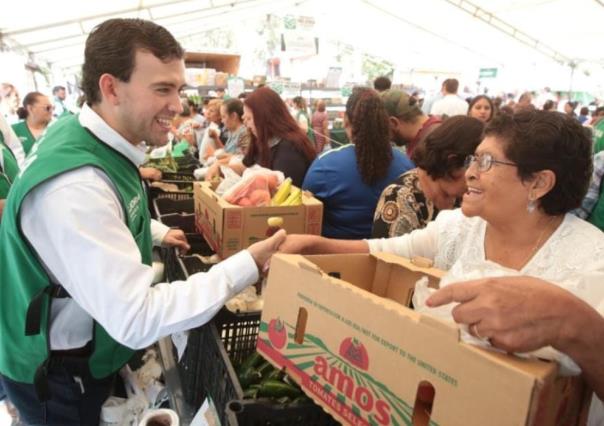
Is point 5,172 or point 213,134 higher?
point 213,134

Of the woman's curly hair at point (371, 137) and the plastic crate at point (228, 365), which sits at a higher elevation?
the woman's curly hair at point (371, 137)

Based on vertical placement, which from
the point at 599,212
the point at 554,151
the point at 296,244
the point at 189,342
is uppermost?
the point at 554,151

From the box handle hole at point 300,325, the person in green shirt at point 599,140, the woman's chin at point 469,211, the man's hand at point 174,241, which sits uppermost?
the person in green shirt at point 599,140

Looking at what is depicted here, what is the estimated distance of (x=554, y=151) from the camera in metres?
1.21

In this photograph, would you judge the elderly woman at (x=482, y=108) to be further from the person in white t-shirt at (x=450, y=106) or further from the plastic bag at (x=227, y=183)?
the plastic bag at (x=227, y=183)

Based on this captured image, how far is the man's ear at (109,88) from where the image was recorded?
1.35 meters

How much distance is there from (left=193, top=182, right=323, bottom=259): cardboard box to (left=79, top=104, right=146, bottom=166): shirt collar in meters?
0.57

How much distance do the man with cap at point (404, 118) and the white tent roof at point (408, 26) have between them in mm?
6510

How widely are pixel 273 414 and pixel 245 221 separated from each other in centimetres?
107

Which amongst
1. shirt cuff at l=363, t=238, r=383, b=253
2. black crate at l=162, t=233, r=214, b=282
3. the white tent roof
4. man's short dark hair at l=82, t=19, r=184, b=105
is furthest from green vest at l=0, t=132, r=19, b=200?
the white tent roof

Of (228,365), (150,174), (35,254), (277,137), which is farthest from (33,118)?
(228,365)

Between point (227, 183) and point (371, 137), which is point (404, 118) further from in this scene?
point (227, 183)

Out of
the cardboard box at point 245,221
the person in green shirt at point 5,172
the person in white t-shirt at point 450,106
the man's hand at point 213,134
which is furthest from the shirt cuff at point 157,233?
the person in white t-shirt at point 450,106

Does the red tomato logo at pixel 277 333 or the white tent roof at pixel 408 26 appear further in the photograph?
the white tent roof at pixel 408 26
